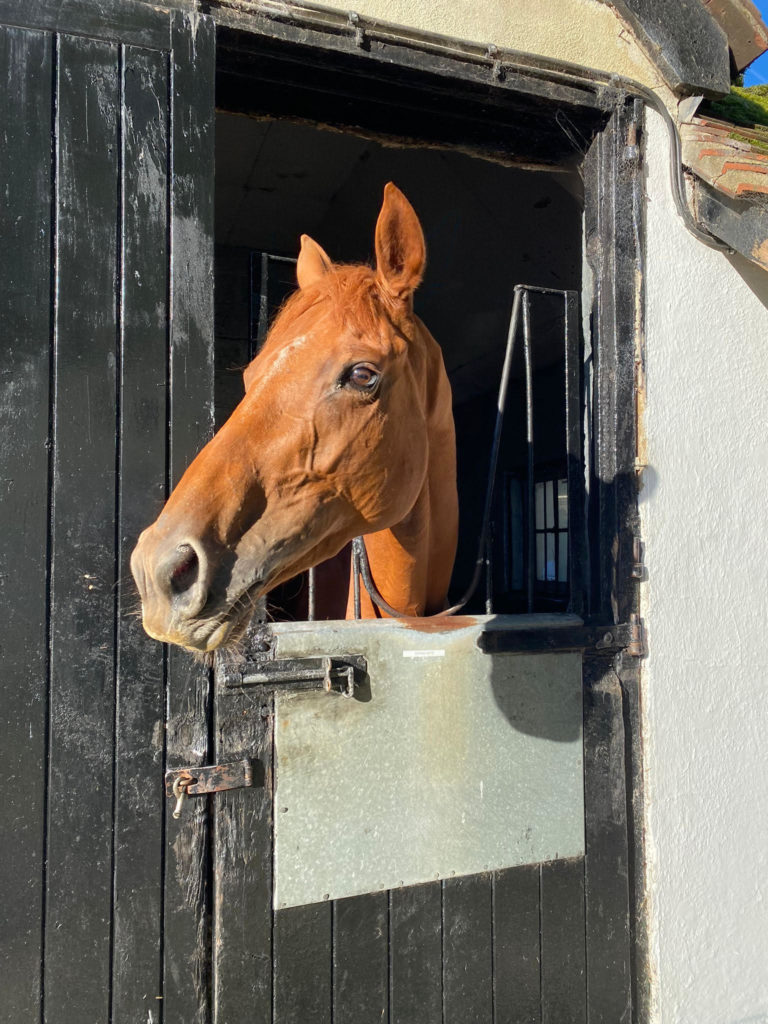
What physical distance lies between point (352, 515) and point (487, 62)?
156 cm

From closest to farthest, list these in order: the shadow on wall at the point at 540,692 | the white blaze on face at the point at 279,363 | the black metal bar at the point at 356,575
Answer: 1. the white blaze on face at the point at 279,363
2. the shadow on wall at the point at 540,692
3. the black metal bar at the point at 356,575

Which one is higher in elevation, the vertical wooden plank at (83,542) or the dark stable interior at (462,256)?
the dark stable interior at (462,256)

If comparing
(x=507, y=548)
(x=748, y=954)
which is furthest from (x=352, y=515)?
(x=507, y=548)

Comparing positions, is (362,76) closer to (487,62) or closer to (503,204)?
(487,62)

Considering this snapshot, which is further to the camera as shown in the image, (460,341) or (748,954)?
(460,341)

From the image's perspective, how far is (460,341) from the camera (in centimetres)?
471

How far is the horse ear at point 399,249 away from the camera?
1.51 m

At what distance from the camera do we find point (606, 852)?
2.09 meters

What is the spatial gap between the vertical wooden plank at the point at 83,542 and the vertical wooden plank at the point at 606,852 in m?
1.43

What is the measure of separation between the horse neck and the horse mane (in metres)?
0.25

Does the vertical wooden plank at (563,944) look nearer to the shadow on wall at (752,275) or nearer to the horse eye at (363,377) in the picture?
the horse eye at (363,377)

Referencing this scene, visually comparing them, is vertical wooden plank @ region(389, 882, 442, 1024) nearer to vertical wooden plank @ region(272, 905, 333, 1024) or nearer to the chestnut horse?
vertical wooden plank @ region(272, 905, 333, 1024)

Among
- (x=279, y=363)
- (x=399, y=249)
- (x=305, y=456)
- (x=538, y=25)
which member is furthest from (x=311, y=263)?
(x=538, y=25)

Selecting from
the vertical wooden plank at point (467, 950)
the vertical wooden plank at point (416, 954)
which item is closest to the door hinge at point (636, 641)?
the vertical wooden plank at point (467, 950)
